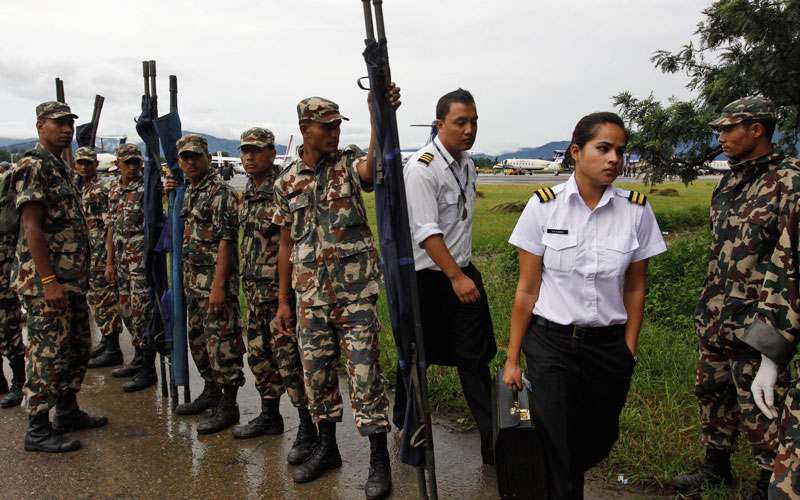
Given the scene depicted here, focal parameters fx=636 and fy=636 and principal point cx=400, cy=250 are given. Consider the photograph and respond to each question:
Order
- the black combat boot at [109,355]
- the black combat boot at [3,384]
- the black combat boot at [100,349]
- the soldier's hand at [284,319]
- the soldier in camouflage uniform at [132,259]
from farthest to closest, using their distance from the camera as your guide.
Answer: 1. the black combat boot at [100,349]
2. the black combat boot at [109,355]
3. the soldier in camouflage uniform at [132,259]
4. the black combat boot at [3,384]
5. the soldier's hand at [284,319]

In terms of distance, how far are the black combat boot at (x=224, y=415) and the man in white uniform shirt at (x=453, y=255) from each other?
5.25 feet

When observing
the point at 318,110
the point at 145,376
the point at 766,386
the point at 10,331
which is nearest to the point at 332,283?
the point at 318,110

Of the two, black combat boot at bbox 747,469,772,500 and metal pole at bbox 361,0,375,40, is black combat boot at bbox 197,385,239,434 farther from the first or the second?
black combat boot at bbox 747,469,772,500

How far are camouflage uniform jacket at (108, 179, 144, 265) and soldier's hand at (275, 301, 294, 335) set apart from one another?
2.13 meters

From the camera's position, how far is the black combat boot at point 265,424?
424cm

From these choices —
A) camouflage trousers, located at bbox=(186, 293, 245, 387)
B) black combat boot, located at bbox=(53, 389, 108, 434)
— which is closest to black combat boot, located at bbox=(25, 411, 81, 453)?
black combat boot, located at bbox=(53, 389, 108, 434)

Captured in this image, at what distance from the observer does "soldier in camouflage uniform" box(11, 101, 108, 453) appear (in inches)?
165

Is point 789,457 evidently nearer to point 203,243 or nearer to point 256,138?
point 256,138

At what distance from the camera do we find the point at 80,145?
6.74m

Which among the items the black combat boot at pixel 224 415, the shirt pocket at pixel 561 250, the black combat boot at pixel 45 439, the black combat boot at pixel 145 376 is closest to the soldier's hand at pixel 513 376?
the shirt pocket at pixel 561 250

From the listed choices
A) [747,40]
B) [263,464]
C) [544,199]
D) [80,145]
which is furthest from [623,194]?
[80,145]

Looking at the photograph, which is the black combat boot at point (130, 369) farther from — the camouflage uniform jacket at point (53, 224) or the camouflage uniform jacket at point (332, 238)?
the camouflage uniform jacket at point (332, 238)

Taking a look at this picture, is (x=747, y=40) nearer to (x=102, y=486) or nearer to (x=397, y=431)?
(x=397, y=431)

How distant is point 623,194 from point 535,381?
2.92 feet
